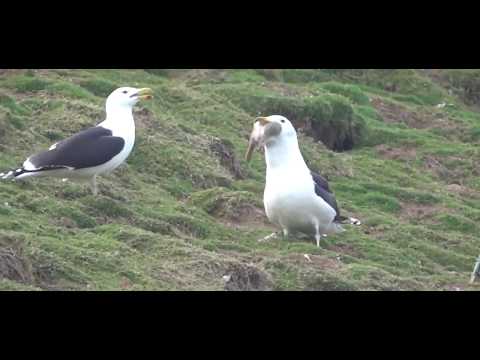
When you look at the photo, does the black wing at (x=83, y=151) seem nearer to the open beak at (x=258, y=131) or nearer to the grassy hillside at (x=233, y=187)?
the grassy hillside at (x=233, y=187)

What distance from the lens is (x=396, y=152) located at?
21.0 m

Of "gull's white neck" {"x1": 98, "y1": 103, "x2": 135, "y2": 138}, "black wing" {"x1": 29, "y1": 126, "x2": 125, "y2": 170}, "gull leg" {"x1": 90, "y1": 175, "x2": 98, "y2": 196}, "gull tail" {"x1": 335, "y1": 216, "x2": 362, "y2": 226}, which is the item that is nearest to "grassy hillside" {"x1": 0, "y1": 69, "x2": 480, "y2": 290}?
"gull leg" {"x1": 90, "y1": 175, "x2": 98, "y2": 196}

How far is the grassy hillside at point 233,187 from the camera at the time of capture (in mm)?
12156

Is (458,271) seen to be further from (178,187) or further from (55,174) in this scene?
(55,174)

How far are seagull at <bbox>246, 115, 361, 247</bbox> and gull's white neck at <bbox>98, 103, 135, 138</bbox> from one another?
4.71 feet

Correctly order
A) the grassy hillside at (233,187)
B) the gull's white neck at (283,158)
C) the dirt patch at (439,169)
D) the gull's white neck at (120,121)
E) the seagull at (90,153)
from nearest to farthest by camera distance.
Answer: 1. the grassy hillside at (233,187)
2. the seagull at (90,153)
3. the gull's white neck at (283,158)
4. the gull's white neck at (120,121)
5. the dirt patch at (439,169)

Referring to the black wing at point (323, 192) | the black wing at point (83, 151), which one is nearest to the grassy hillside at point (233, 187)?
the black wing at point (83, 151)

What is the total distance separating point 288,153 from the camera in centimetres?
1407

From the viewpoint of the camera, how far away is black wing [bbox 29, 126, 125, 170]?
1366 centimetres

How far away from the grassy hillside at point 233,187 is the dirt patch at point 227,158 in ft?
0.08

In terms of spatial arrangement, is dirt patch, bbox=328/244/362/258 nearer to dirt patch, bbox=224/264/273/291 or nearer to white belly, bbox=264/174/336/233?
white belly, bbox=264/174/336/233

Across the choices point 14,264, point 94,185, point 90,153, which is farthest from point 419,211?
point 14,264

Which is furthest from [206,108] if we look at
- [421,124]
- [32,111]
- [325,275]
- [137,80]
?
[325,275]

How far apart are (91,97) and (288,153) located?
5.08 metres
